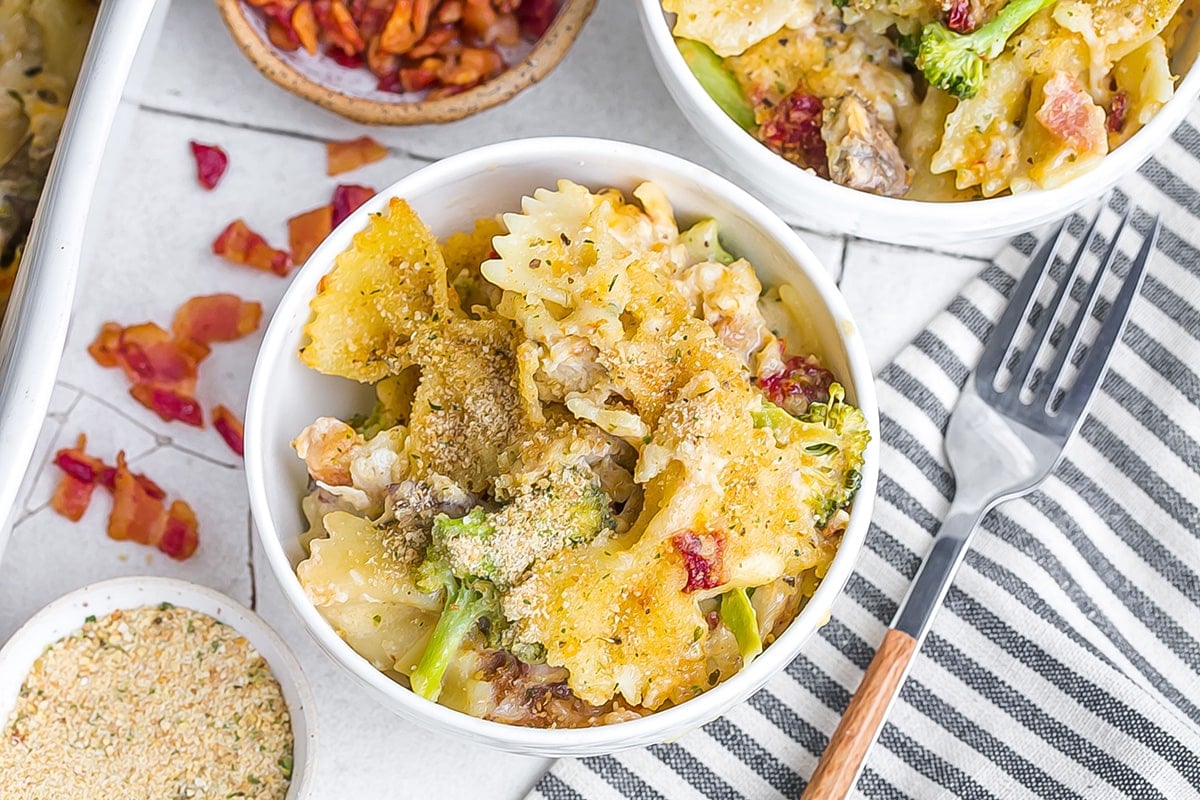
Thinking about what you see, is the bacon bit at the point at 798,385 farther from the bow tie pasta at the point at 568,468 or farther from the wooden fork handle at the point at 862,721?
the wooden fork handle at the point at 862,721

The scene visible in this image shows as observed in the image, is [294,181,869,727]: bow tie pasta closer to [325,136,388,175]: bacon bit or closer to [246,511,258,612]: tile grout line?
[246,511,258,612]: tile grout line

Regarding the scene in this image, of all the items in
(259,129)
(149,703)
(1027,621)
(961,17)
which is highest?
(961,17)

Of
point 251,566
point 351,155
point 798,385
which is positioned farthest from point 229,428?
point 798,385

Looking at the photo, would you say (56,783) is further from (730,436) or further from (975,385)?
(975,385)

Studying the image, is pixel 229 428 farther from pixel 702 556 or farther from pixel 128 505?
pixel 702 556

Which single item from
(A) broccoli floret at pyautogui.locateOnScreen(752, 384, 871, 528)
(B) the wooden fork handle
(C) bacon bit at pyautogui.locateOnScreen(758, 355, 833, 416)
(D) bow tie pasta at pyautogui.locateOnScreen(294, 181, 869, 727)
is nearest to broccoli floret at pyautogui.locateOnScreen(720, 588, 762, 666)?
(D) bow tie pasta at pyautogui.locateOnScreen(294, 181, 869, 727)

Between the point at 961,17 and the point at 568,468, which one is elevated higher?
the point at 961,17
